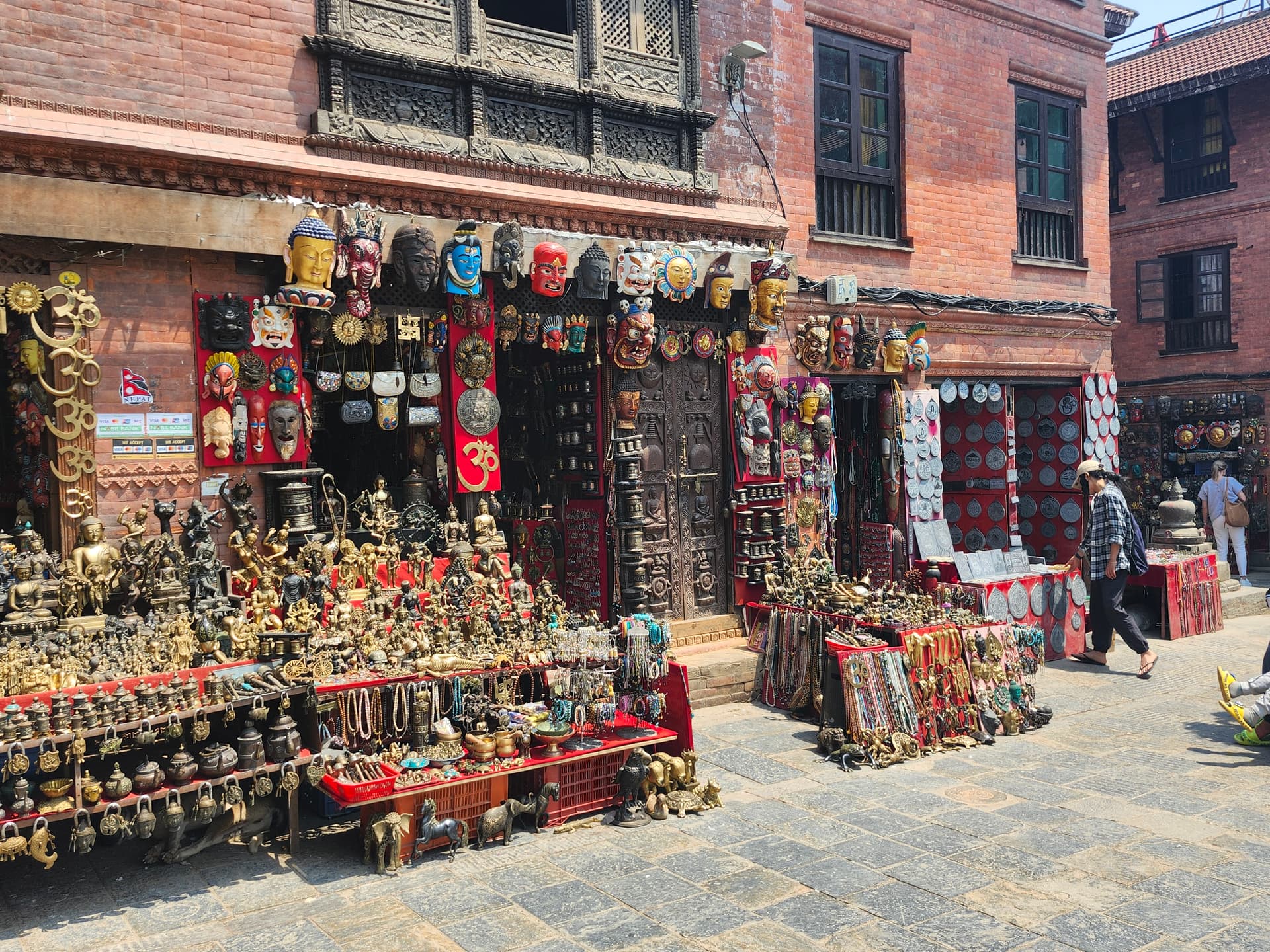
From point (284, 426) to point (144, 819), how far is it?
11.3 ft

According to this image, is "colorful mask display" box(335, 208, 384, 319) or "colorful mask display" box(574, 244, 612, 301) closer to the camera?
"colorful mask display" box(335, 208, 384, 319)

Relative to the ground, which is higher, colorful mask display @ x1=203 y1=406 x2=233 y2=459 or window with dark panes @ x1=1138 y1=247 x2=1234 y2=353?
window with dark panes @ x1=1138 y1=247 x2=1234 y2=353

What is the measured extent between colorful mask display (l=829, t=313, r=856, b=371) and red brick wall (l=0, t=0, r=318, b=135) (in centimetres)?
635

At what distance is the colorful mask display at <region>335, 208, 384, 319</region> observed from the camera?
27.5 ft

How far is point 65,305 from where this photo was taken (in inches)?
291

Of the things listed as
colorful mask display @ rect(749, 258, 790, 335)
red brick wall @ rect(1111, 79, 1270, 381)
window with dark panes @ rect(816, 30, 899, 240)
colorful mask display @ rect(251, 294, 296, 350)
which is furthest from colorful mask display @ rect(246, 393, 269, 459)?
red brick wall @ rect(1111, 79, 1270, 381)

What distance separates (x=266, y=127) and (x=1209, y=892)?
8306 mm

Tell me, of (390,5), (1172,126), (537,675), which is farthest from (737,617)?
(1172,126)

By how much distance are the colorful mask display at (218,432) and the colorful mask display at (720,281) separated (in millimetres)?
5071

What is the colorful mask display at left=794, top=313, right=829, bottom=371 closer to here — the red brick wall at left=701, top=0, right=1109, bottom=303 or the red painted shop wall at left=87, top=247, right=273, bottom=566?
the red brick wall at left=701, top=0, right=1109, bottom=303

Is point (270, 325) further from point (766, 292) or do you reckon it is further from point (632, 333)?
point (766, 292)

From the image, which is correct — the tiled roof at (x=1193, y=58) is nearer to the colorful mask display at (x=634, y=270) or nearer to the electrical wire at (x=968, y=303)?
the electrical wire at (x=968, y=303)

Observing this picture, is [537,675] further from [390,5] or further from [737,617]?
[390,5]

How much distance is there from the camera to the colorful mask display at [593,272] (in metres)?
9.86
